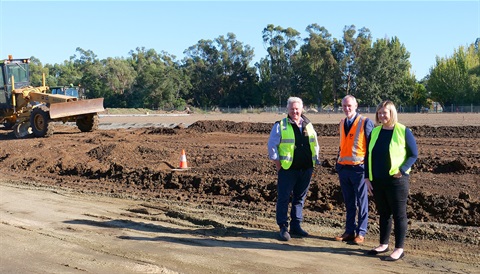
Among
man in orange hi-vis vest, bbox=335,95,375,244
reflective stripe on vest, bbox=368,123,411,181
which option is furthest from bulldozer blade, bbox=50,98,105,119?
reflective stripe on vest, bbox=368,123,411,181

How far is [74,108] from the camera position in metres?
21.9

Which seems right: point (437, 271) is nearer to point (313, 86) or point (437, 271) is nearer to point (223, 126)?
point (223, 126)

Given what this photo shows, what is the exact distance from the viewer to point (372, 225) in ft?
25.5

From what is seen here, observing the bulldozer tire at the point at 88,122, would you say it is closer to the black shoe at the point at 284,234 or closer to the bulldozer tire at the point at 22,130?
the bulldozer tire at the point at 22,130

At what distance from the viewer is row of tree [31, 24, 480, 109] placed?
6919cm

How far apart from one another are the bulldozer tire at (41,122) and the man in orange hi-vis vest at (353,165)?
1656cm

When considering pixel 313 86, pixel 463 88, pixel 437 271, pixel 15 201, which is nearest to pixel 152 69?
pixel 313 86

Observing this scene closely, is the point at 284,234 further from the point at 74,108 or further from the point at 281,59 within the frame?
the point at 281,59

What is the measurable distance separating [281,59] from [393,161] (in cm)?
7234

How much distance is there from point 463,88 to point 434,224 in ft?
223

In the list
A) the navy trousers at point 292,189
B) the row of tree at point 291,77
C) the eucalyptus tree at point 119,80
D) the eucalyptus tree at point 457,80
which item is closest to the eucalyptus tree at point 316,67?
the row of tree at point 291,77

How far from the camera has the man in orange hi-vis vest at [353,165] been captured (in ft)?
22.3

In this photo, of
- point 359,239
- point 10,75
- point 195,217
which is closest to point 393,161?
point 359,239

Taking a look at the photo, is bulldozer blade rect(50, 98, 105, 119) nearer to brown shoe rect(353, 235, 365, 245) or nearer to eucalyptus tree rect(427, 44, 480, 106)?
brown shoe rect(353, 235, 365, 245)
